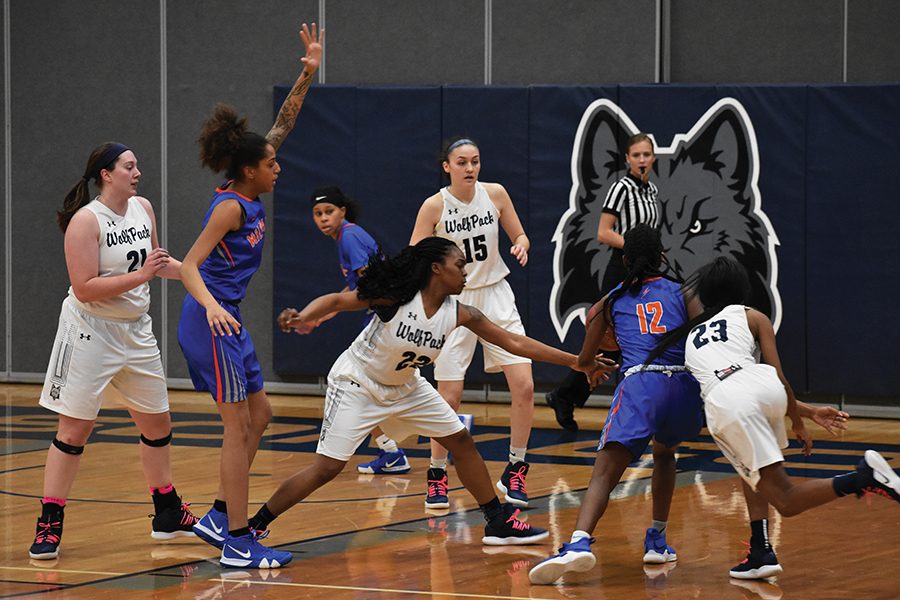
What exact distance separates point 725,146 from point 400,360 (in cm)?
652

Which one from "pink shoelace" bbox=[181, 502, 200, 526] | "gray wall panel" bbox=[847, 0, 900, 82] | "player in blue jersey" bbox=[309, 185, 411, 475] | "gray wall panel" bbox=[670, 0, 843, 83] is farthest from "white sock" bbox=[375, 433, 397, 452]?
"gray wall panel" bbox=[847, 0, 900, 82]

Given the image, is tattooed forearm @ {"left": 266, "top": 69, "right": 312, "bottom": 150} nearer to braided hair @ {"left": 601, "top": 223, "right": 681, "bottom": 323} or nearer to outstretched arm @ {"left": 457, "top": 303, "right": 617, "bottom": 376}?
outstretched arm @ {"left": 457, "top": 303, "right": 617, "bottom": 376}

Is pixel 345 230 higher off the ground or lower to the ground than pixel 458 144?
lower

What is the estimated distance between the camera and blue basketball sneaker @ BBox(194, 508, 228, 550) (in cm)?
625

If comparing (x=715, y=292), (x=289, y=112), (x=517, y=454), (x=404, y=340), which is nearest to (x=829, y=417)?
(x=715, y=292)

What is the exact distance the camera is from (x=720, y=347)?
5559 mm

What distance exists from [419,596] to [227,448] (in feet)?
4.01

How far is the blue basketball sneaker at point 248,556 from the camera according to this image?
5918 millimetres

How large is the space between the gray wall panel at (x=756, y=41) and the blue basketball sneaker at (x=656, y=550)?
6.97 metres

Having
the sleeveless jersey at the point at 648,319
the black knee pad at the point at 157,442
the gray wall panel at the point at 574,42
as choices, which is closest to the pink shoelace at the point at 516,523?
the sleeveless jersey at the point at 648,319

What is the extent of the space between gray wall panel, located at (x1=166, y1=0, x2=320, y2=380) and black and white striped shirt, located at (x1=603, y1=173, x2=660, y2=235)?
13.6 ft

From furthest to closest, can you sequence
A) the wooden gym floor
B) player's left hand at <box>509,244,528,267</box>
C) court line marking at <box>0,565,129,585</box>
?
player's left hand at <box>509,244,528,267</box>, court line marking at <box>0,565,129,585</box>, the wooden gym floor

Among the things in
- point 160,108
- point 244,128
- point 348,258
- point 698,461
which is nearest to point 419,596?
point 244,128

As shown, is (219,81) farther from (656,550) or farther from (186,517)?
(656,550)
